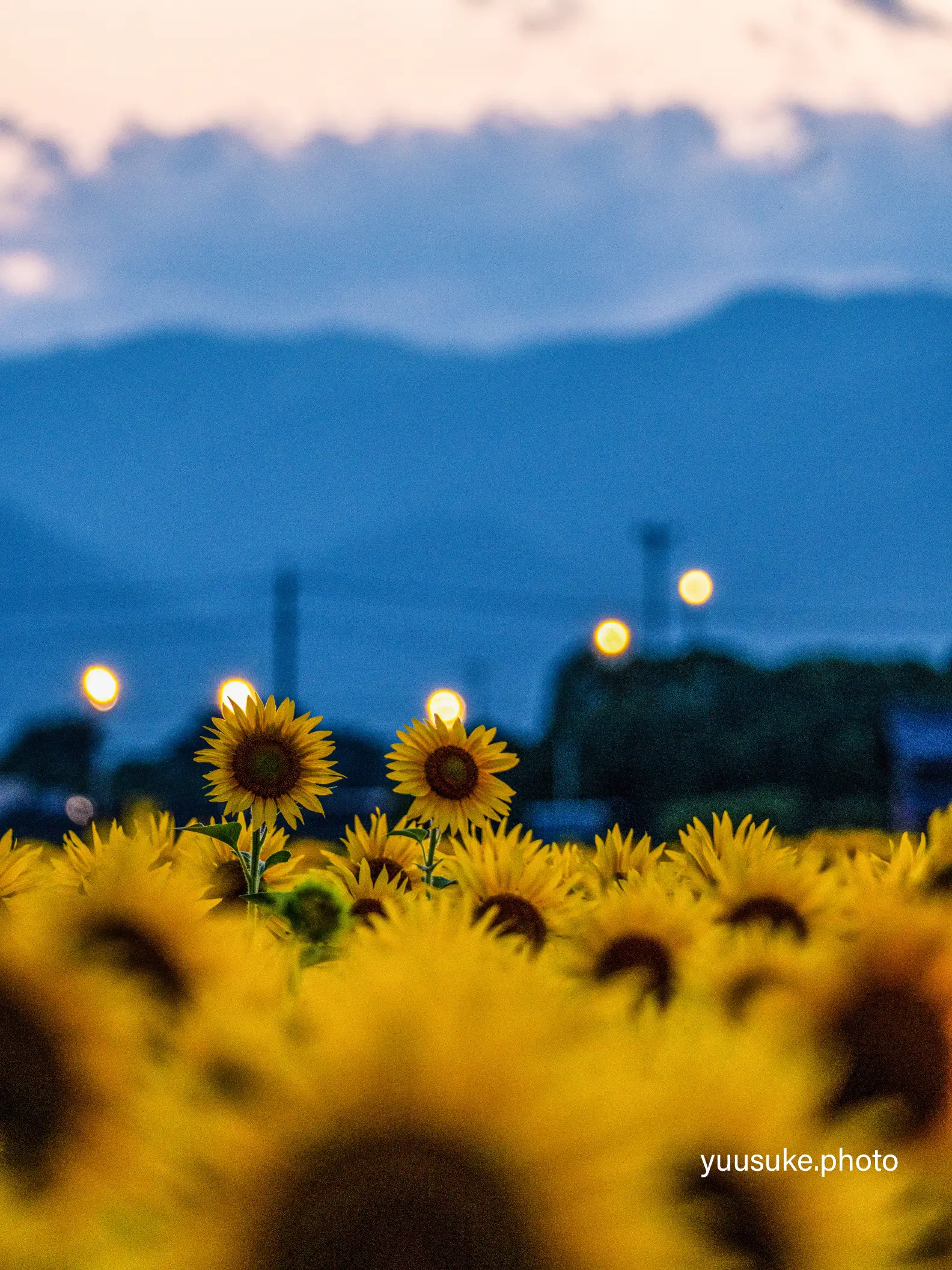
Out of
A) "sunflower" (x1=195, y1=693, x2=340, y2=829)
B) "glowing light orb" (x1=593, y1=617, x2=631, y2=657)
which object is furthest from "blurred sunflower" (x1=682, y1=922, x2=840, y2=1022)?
"glowing light orb" (x1=593, y1=617, x2=631, y2=657)

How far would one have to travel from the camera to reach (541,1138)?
0.65 meters

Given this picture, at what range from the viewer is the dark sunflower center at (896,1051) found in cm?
117

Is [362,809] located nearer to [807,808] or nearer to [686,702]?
[686,702]

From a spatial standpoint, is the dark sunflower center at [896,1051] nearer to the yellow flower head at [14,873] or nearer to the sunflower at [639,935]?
the sunflower at [639,935]

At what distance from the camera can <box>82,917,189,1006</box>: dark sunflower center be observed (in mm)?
1172

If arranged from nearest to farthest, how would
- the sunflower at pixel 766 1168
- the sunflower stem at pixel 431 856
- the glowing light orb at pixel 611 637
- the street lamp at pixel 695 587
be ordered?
the sunflower at pixel 766 1168 < the sunflower stem at pixel 431 856 < the glowing light orb at pixel 611 637 < the street lamp at pixel 695 587

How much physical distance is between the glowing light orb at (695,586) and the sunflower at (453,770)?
1799 cm

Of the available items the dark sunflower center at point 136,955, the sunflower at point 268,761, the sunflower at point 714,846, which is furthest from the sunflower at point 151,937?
the sunflower at point 268,761

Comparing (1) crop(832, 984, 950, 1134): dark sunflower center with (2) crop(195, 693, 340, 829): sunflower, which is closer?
(1) crop(832, 984, 950, 1134): dark sunflower center

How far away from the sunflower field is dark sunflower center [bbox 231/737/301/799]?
72 cm

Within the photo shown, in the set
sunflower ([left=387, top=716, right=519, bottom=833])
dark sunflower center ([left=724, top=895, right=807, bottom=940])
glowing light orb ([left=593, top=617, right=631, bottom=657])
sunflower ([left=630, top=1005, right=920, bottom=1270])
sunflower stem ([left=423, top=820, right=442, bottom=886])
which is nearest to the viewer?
sunflower ([left=630, top=1005, right=920, bottom=1270])

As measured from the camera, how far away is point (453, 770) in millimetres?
2598

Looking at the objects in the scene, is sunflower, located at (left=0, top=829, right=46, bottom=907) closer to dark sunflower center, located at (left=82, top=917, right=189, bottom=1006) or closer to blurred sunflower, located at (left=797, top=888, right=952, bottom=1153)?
dark sunflower center, located at (left=82, top=917, right=189, bottom=1006)

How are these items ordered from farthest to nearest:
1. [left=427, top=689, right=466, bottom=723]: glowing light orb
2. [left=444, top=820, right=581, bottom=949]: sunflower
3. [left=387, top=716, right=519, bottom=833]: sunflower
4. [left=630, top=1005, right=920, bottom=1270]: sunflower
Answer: [left=427, top=689, right=466, bottom=723]: glowing light orb → [left=387, top=716, right=519, bottom=833]: sunflower → [left=444, top=820, right=581, bottom=949]: sunflower → [left=630, top=1005, right=920, bottom=1270]: sunflower
